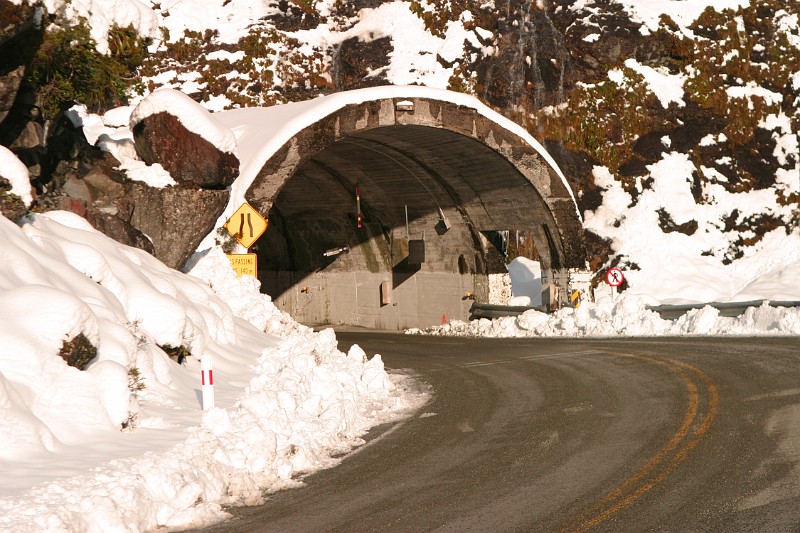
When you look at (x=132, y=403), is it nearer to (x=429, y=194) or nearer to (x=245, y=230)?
(x=245, y=230)

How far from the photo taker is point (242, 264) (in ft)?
65.4

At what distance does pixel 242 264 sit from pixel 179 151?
2899 mm

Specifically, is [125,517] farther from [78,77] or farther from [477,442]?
[78,77]

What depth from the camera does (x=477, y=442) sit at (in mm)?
10148

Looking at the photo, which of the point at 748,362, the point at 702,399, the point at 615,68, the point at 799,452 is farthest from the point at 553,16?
the point at 799,452

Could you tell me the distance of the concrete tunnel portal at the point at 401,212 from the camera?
1004 inches

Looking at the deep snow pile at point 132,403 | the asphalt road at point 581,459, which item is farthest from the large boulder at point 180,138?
the asphalt road at point 581,459

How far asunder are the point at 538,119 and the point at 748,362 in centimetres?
3071

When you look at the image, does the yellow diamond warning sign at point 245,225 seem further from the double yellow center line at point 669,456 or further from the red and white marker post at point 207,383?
the red and white marker post at point 207,383

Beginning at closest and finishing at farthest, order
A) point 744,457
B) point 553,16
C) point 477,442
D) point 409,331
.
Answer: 1. point 744,457
2. point 477,442
3. point 409,331
4. point 553,16

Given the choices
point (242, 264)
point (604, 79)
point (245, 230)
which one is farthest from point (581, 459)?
point (604, 79)

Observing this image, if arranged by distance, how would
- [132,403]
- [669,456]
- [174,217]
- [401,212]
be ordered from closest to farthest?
1. [669,456]
2. [132,403]
3. [174,217]
4. [401,212]

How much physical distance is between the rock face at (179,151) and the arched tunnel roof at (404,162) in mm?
3125

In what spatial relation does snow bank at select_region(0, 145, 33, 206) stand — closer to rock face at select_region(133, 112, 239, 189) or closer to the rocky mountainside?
rock face at select_region(133, 112, 239, 189)
